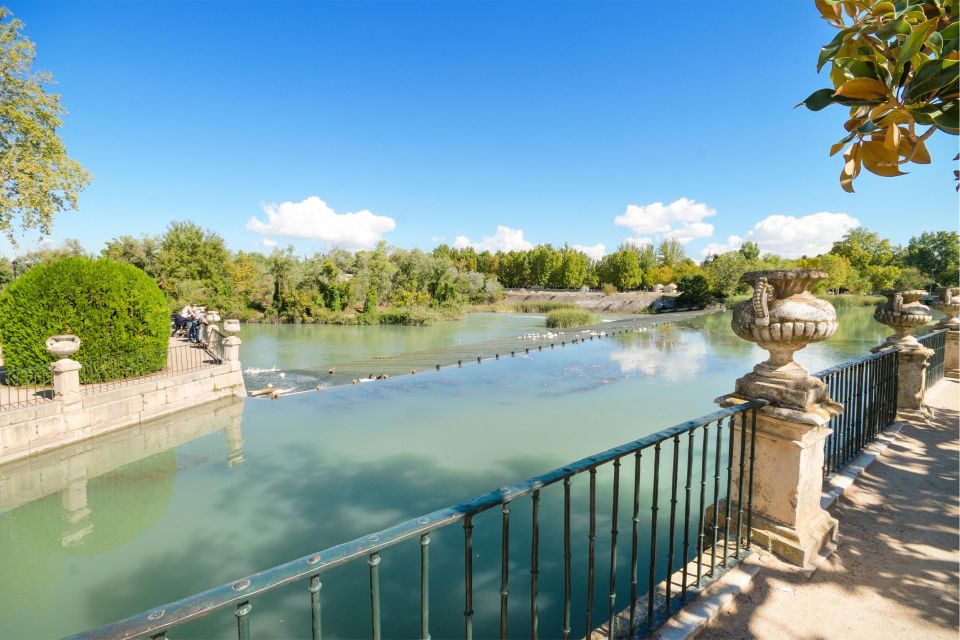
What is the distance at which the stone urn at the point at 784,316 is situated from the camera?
7.98ft

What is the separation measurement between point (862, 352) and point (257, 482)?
18676 millimetres

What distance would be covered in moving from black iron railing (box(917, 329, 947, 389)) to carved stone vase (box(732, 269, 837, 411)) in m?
5.35

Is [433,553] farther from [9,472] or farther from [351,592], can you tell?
[9,472]

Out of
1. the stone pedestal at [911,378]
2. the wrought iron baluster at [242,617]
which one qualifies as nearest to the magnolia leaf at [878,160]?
the wrought iron baluster at [242,617]

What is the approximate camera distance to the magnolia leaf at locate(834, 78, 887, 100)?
1.29 m

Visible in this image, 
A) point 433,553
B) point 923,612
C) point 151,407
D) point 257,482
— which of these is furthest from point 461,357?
point 923,612

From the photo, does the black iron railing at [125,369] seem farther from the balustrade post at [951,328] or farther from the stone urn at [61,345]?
the balustrade post at [951,328]

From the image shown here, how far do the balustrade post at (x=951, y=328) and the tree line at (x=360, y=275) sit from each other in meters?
29.0

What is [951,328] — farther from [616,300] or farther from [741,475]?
[616,300]

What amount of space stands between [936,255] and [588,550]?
73.9 m

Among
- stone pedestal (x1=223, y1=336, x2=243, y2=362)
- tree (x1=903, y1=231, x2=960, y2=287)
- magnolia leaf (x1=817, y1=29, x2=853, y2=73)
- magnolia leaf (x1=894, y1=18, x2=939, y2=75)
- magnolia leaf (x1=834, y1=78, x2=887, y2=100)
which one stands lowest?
stone pedestal (x1=223, y1=336, x2=243, y2=362)

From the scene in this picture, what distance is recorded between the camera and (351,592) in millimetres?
3963

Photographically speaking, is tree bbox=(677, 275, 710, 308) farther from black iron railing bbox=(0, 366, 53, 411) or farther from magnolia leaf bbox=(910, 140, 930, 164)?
magnolia leaf bbox=(910, 140, 930, 164)

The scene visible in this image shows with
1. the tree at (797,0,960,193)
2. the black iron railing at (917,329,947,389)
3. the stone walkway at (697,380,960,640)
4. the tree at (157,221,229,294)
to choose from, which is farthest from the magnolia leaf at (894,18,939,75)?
the tree at (157,221,229,294)
